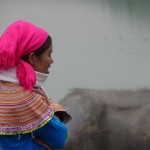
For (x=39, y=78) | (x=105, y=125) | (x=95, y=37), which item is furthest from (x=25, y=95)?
(x=95, y=37)

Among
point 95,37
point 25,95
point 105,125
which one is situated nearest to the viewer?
point 25,95

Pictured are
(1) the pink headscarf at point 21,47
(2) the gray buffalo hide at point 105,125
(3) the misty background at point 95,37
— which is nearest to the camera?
(1) the pink headscarf at point 21,47

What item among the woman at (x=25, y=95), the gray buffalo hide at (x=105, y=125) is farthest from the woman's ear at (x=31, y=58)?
the gray buffalo hide at (x=105, y=125)

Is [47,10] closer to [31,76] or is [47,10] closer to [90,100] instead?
[90,100]

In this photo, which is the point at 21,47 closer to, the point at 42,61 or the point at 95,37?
the point at 42,61

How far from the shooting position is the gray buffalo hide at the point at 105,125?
2514 millimetres

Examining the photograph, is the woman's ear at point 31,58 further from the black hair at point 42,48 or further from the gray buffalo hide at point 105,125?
the gray buffalo hide at point 105,125

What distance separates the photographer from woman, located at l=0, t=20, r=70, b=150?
4.07 feet

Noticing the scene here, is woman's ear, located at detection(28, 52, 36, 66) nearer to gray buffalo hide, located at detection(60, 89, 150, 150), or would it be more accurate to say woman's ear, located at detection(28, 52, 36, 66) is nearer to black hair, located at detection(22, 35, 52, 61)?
black hair, located at detection(22, 35, 52, 61)

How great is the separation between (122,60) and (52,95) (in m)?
2.09

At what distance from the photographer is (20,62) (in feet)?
4.13

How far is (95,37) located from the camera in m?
7.62

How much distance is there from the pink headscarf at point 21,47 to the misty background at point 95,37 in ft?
6.48

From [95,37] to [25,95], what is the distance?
6451 mm
